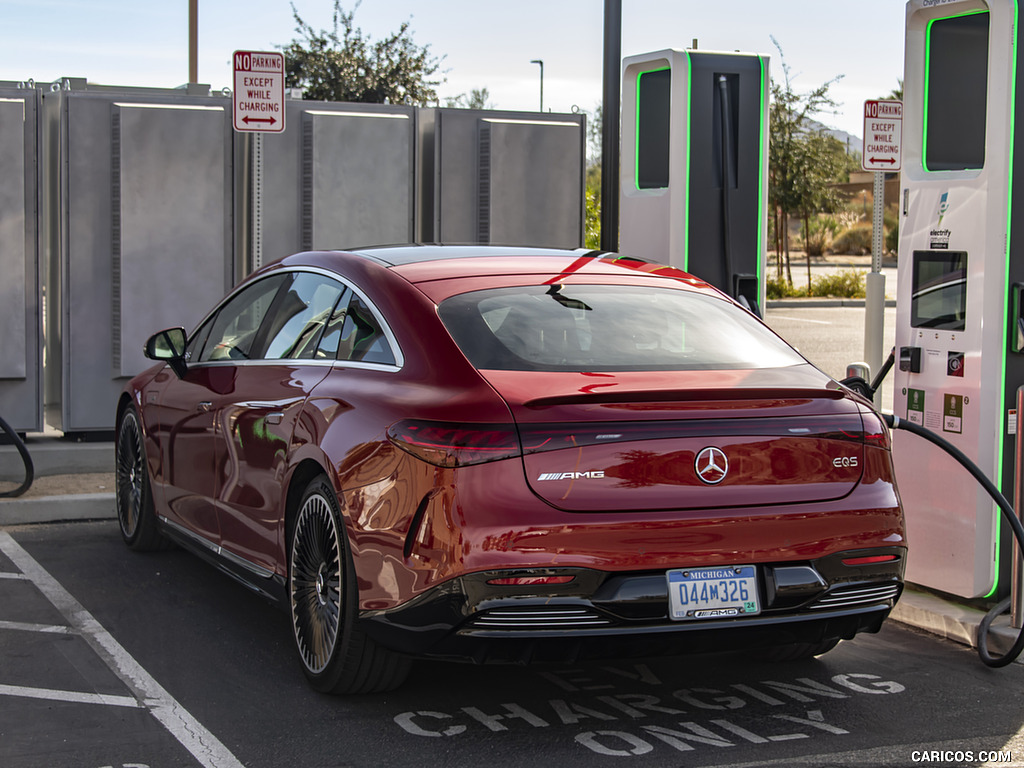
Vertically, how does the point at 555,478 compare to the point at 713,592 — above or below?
above

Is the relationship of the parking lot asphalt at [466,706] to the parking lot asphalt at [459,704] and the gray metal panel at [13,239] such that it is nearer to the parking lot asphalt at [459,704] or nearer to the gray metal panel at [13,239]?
the parking lot asphalt at [459,704]

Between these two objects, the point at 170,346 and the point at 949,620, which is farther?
the point at 170,346

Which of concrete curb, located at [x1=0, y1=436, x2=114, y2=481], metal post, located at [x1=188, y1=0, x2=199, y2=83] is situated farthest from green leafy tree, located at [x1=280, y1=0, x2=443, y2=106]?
concrete curb, located at [x1=0, y1=436, x2=114, y2=481]

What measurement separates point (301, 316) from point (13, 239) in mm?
5277

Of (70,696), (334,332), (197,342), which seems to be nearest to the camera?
(70,696)

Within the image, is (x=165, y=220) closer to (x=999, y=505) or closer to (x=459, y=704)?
(x=459, y=704)

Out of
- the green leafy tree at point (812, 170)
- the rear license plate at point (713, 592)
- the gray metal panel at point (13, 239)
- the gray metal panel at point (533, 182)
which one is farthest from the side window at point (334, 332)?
the green leafy tree at point (812, 170)

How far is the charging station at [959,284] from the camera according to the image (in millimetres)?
5852

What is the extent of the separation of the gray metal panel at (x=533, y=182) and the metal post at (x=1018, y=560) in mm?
6077

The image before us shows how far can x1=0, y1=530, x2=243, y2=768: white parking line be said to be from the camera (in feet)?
14.0

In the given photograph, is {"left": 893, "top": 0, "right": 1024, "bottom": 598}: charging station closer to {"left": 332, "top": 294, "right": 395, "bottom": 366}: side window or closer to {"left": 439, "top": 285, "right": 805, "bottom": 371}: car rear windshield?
{"left": 439, "top": 285, "right": 805, "bottom": 371}: car rear windshield

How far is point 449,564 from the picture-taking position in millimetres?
4070

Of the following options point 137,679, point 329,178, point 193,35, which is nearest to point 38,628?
point 137,679

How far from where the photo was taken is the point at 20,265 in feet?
32.5
